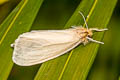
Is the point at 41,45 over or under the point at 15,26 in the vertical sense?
under

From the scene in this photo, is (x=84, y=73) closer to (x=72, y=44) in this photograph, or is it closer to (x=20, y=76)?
(x=72, y=44)

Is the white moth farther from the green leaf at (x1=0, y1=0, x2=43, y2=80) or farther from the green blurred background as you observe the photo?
the green blurred background

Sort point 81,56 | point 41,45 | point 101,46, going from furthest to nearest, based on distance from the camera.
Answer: point 101,46
point 41,45
point 81,56

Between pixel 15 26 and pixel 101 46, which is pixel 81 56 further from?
pixel 101 46

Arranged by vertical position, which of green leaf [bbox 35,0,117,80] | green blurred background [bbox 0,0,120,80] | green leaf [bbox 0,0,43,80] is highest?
green leaf [bbox 0,0,43,80]

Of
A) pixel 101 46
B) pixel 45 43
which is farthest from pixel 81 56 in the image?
pixel 101 46

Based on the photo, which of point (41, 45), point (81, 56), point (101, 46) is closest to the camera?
point (81, 56)

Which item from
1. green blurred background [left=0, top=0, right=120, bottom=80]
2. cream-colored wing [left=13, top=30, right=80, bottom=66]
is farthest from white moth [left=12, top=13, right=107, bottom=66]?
green blurred background [left=0, top=0, right=120, bottom=80]
